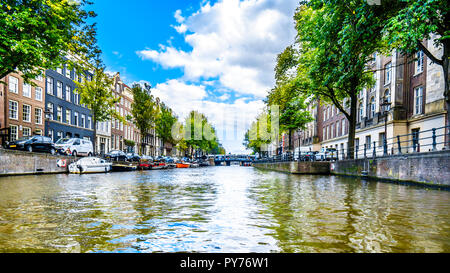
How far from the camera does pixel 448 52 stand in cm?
1248

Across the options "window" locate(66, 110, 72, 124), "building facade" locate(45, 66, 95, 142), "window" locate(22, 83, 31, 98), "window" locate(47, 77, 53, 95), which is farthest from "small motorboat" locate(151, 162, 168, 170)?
"window" locate(22, 83, 31, 98)

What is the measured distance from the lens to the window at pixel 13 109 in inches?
1160

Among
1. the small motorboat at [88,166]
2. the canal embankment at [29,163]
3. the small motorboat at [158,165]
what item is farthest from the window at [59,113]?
the small motorboat at [88,166]

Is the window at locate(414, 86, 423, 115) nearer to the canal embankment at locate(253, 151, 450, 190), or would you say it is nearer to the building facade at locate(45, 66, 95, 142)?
the canal embankment at locate(253, 151, 450, 190)

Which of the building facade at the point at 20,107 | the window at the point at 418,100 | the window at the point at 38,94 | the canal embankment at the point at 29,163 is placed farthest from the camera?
the window at the point at 38,94

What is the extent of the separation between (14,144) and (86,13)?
13367mm

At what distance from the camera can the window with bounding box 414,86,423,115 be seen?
26234 millimetres

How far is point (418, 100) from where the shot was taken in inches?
1048

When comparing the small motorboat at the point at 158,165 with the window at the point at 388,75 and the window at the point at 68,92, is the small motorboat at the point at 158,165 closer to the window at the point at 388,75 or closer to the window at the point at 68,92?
the window at the point at 68,92

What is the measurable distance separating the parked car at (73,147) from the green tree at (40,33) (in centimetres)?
1345

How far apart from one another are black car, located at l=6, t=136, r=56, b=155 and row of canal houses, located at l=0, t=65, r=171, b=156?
308cm

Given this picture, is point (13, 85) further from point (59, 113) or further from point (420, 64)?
point (420, 64)
